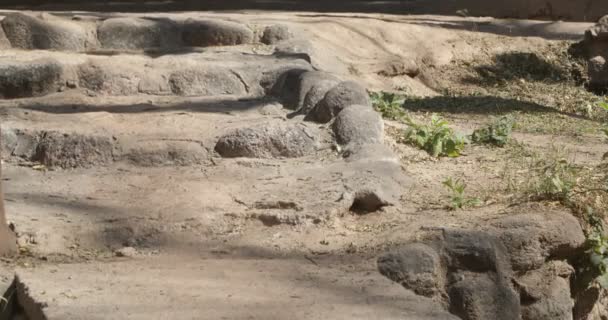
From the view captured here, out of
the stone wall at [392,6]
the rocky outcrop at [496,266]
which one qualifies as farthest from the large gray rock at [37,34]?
the rocky outcrop at [496,266]

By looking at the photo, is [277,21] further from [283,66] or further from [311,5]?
[311,5]

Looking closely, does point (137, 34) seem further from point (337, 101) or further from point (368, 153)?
point (368, 153)

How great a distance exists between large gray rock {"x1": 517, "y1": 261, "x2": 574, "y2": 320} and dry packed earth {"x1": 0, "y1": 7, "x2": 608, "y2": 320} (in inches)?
0.4

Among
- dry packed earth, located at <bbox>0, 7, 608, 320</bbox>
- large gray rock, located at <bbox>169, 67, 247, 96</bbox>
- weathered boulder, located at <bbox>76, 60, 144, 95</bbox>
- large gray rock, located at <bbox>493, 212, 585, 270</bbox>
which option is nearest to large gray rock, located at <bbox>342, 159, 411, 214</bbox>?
dry packed earth, located at <bbox>0, 7, 608, 320</bbox>

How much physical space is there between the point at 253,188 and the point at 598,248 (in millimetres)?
1653

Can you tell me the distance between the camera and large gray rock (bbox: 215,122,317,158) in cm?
569

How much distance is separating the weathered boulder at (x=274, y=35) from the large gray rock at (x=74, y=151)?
251 cm

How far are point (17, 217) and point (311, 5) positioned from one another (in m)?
7.26

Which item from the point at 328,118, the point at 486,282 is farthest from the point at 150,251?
the point at 328,118

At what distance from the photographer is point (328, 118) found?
614 centimetres

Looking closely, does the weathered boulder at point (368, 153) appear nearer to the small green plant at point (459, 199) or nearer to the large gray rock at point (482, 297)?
the small green plant at point (459, 199)

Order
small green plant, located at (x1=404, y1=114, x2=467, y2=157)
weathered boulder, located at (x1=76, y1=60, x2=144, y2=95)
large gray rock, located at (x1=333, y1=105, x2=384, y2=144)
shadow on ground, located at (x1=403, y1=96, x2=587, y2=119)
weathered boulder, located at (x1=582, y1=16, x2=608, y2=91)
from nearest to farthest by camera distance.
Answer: large gray rock, located at (x1=333, y1=105, x2=384, y2=144)
small green plant, located at (x1=404, y1=114, x2=467, y2=157)
weathered boulder, located at (x1=76, y1=60, x2=144, y2=95)
shadow on ground, located at (x1=403, y1=96, x2=587, y2=119)
weathered boulder, located at (x1=582, y1=16, x2=608, y2=91)

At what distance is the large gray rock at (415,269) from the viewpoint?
164 inches

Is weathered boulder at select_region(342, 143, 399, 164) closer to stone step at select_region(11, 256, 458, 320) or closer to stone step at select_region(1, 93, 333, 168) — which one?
stone step at select_region(1, 93, 333, 168)
